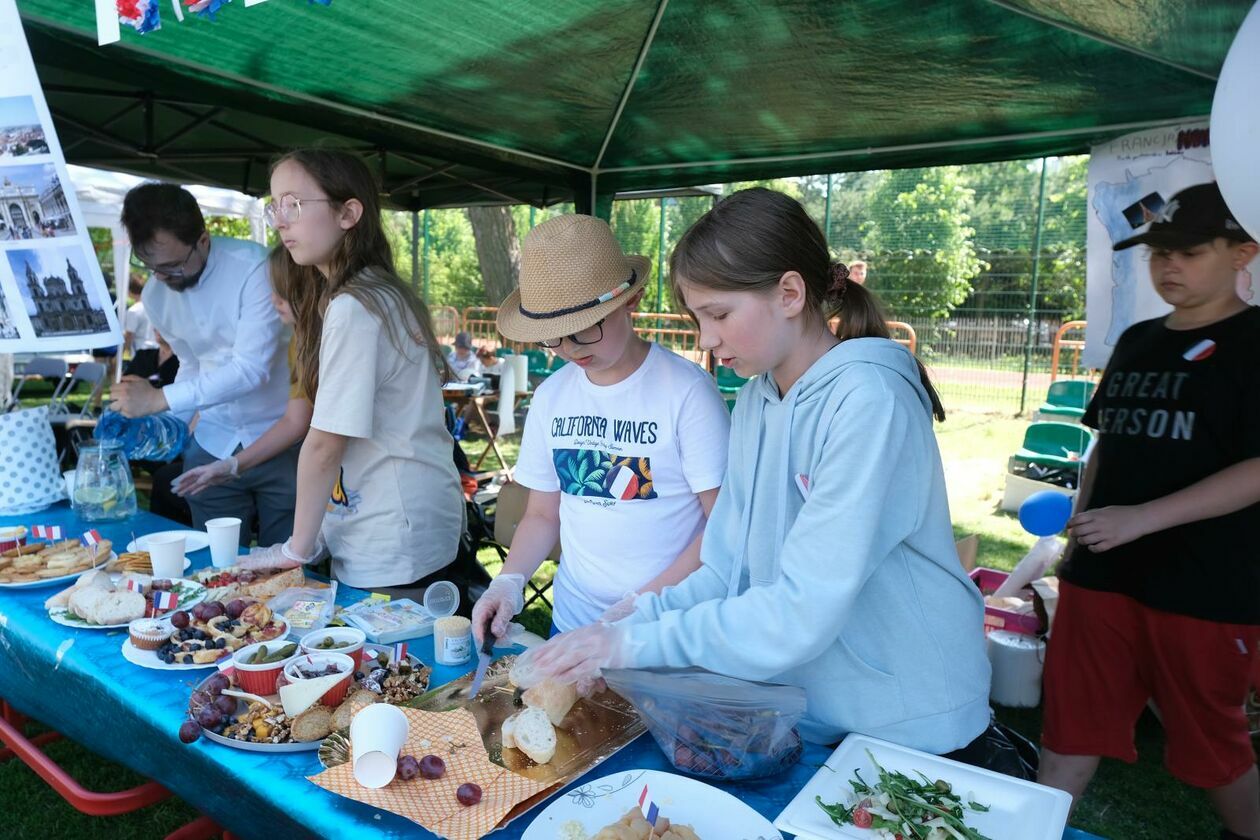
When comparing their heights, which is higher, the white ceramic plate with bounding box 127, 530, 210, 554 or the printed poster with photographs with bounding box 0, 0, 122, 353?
the printed poster with photographs with bounding box 0, 0, 122, 353

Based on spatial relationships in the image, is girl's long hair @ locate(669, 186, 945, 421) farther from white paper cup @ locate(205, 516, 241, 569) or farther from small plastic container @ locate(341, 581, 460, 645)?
white paper cup @ locate(205, 516, 241, 569)

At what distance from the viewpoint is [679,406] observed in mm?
1765

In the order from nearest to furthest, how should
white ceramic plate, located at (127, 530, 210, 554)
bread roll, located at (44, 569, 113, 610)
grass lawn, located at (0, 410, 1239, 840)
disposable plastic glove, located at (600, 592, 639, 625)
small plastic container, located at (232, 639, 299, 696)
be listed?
small plastic container, located at (232, 639, 299, 696), disposable plastic glove, located at (600, 592, 639, 625), bread roll, located at (44, 569, 113, 610), white ceramic plate, located at (127, 530, 210, 554), grass lawn, located at (0, 410, 1239, 840)

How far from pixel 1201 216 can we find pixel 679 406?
146 centimetres

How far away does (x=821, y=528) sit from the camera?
3.75 ft

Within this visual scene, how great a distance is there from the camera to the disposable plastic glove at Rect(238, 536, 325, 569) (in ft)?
6.92

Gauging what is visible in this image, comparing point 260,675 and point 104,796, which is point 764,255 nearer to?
point 260,675

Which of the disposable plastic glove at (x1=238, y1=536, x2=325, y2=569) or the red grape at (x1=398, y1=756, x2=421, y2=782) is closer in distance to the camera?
the red grape at (x1=398, y1=756, x2=421, y2=782)

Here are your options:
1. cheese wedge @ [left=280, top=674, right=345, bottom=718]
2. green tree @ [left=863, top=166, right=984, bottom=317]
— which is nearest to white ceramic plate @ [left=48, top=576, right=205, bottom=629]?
cheese wedge @ [left=280, top=674, right=345, bottom=718]

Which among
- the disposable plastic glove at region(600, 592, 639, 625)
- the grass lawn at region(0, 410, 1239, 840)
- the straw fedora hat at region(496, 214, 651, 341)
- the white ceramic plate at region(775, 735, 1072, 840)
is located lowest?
the grass lawn at region(0, 410, 1239, 840)

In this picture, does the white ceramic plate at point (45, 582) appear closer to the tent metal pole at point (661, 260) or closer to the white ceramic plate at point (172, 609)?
the white ceramic plate at point (172, 609)

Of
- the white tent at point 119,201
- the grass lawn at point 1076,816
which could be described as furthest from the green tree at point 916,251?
the grass lawn at point 1076,816

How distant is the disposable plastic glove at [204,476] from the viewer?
8.48 feet

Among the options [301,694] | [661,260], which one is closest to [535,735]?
[301,694]
